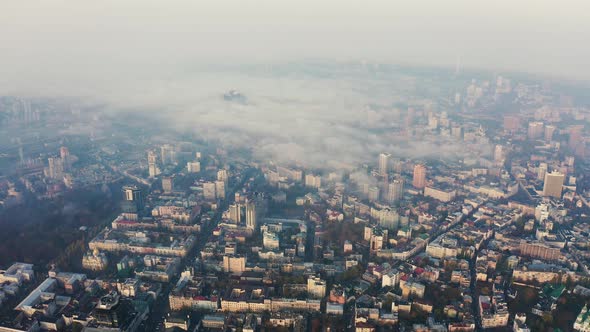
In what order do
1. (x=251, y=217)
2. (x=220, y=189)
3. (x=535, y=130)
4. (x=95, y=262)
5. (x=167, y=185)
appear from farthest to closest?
(x=535, y=130) < (x=167, y=185) < (x=220, y=189) < (x=251, y=217) < (x=95, y=262)

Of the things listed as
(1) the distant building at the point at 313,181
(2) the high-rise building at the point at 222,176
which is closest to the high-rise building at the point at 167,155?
(2) the high-rise building at the point at 222,176

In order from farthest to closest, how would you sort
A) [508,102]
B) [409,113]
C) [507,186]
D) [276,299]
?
[508,102] → [409,113] → [507,186] → [276,299]

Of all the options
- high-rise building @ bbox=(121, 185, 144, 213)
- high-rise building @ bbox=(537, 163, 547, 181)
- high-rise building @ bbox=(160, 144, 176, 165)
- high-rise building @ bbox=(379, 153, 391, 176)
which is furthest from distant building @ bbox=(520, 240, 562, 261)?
high-rise building @ bbox=(160, 144, 176, 165)

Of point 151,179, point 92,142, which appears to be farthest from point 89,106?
point 151,179

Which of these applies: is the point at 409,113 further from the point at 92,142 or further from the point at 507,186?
the point at 92,142

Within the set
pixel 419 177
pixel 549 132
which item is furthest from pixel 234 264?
pixel 549 132

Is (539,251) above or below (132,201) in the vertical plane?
below

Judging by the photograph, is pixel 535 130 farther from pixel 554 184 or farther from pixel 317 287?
pixel 317 287
